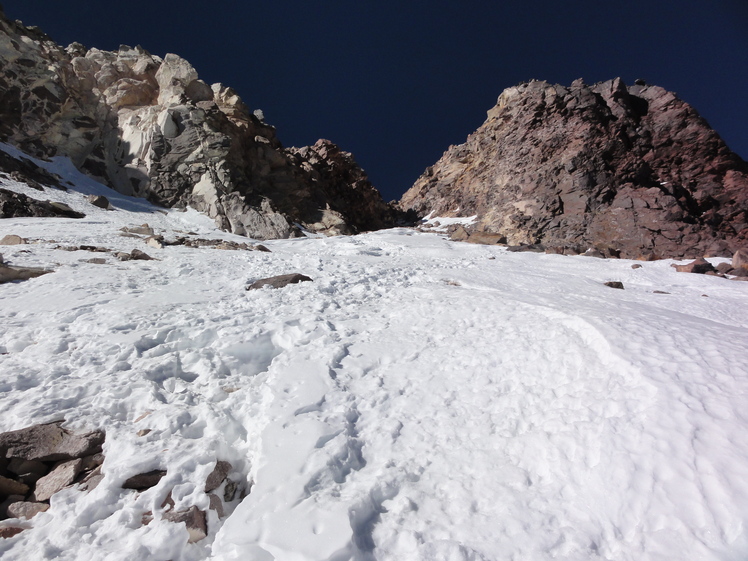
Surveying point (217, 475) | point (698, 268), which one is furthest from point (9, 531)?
point (698, 268)

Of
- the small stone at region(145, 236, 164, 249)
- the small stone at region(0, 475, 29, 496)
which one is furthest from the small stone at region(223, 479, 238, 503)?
the small stone at region(145, 236, 164, 249)

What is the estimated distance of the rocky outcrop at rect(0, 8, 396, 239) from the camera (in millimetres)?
38438

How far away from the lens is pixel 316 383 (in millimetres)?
5172

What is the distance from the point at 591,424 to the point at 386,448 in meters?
2.52

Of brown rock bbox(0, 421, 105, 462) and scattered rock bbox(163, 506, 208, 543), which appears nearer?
scattered rock bbox(163, 506, 208, 543)

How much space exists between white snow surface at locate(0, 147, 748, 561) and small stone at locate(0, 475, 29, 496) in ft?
1.44

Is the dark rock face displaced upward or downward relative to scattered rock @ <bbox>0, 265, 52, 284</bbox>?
upward

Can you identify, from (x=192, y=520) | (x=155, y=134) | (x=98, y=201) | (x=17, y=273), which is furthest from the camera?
(x=155, y=134)

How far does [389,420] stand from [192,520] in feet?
7.98

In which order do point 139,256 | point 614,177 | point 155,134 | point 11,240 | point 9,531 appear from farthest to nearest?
point 155,134, point 614,177, point 11,240, point 139,256, point 9,531

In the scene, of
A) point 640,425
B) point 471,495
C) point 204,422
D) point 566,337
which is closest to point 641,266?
point 566,337

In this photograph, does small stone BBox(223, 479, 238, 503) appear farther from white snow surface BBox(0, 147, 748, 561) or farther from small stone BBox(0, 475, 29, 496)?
small stone BBox(0, 475, 29, 496)

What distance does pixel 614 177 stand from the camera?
31266 mm

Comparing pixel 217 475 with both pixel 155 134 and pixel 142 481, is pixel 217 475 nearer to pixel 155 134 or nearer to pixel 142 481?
pixel 142 481
